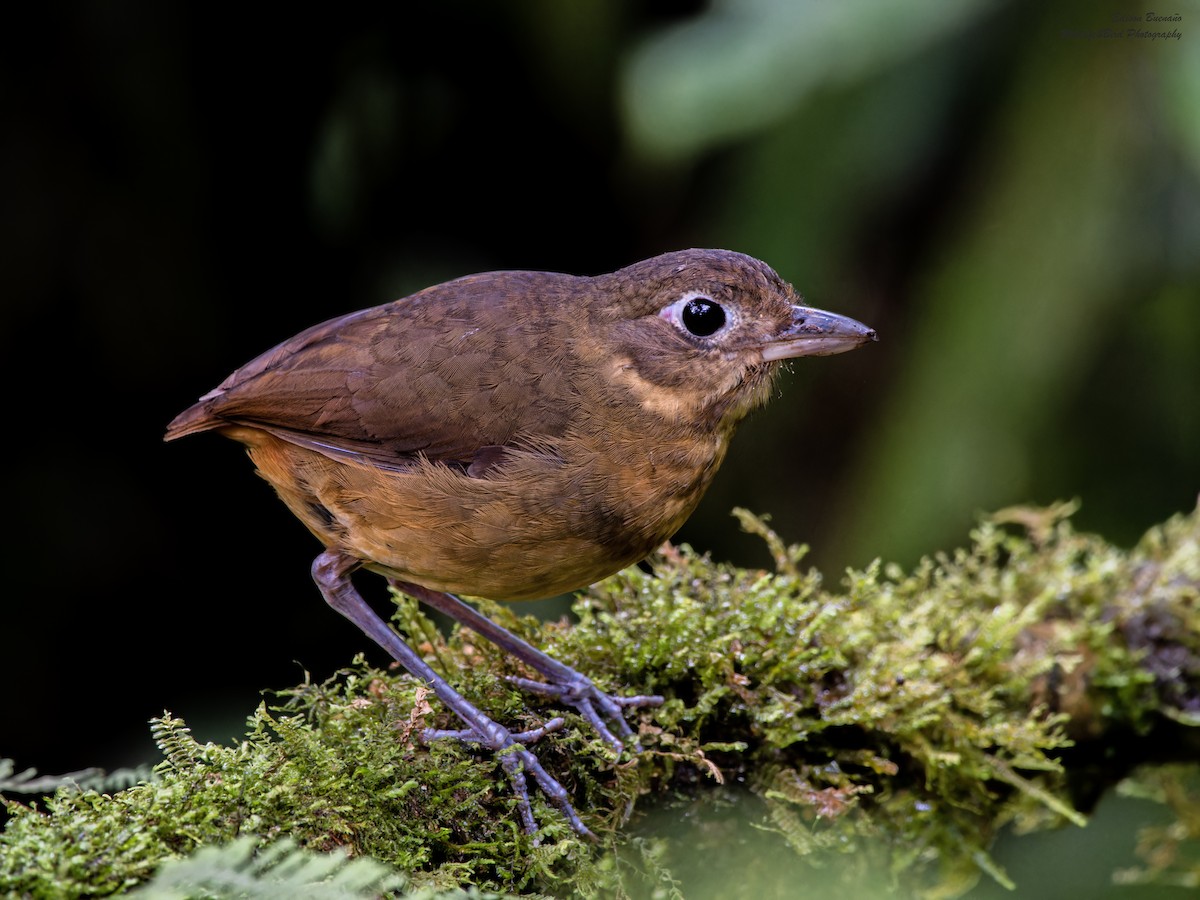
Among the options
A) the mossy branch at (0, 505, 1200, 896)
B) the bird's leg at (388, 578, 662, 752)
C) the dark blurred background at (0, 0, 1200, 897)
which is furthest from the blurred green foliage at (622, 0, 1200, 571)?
the bird's leg at (388, 578, 662, 752)

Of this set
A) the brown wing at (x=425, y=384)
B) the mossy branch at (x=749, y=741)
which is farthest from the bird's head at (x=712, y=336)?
the mossy branch at (x=749, y=741)

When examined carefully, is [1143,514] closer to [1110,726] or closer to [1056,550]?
[1056,550]

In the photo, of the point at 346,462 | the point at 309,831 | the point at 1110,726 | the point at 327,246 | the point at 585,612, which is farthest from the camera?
the point at 327,246

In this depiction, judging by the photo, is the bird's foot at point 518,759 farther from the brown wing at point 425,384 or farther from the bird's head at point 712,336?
the bird's head at point 712,336

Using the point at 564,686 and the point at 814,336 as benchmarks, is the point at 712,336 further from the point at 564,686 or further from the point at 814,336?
the point at 564,686

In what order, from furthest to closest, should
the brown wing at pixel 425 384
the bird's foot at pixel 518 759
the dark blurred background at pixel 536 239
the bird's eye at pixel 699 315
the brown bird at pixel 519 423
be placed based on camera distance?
the dark blurred background at pixel 536 239 < the bird's eye at pixel 699 315 < the brown wing at pixel 425 384 < the brown bird at pixel 519 423 < the bird's foot at pixel 518 759

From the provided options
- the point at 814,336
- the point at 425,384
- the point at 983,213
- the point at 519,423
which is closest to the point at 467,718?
the point at 519,423

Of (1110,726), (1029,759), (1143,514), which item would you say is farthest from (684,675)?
(1143,514)
